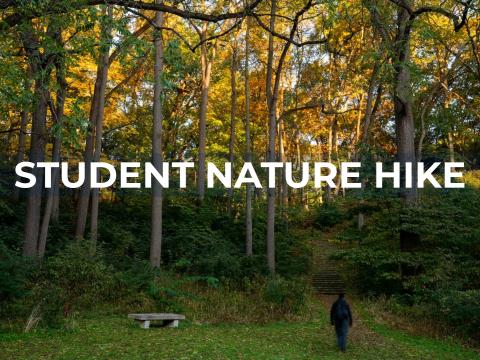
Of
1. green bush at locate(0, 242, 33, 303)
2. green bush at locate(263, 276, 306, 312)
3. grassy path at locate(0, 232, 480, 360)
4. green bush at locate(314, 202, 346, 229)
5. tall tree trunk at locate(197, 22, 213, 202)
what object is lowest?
grassy path at locate(0, 232, 480, 360)

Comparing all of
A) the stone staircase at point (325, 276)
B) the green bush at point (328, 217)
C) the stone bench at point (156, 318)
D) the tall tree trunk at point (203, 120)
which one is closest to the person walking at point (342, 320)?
the stone bench at point (156, 318)

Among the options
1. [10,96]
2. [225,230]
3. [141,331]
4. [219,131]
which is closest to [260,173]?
[225,230]

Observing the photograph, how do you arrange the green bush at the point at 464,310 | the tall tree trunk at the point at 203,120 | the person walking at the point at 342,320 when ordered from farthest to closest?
the tall tree trunk at the point at 203,120, the green bush at the point at 464,310, the person walking at the point at 342,320

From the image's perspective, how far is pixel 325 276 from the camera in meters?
25.2

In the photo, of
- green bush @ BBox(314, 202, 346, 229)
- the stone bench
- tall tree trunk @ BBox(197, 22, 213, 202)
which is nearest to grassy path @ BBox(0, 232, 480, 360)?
the stone bench

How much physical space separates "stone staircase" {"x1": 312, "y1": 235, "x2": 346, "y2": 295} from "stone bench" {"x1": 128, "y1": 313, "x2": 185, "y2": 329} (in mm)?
10015

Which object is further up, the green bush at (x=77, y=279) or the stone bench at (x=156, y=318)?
the green bush at (x=77, y=279)

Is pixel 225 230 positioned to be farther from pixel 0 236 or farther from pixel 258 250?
pixel 0 236

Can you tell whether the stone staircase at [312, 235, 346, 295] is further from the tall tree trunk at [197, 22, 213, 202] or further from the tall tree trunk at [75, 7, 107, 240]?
the tall tree trunk at [75, 7, 107, 240]

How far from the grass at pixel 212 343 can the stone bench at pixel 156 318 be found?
0.74 ft

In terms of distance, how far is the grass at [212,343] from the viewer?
414 inches

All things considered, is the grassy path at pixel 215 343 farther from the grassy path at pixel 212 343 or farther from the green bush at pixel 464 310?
the green bush at pixel 464 310

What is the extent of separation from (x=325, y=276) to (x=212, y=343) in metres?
14.2

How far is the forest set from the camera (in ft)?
31.0
